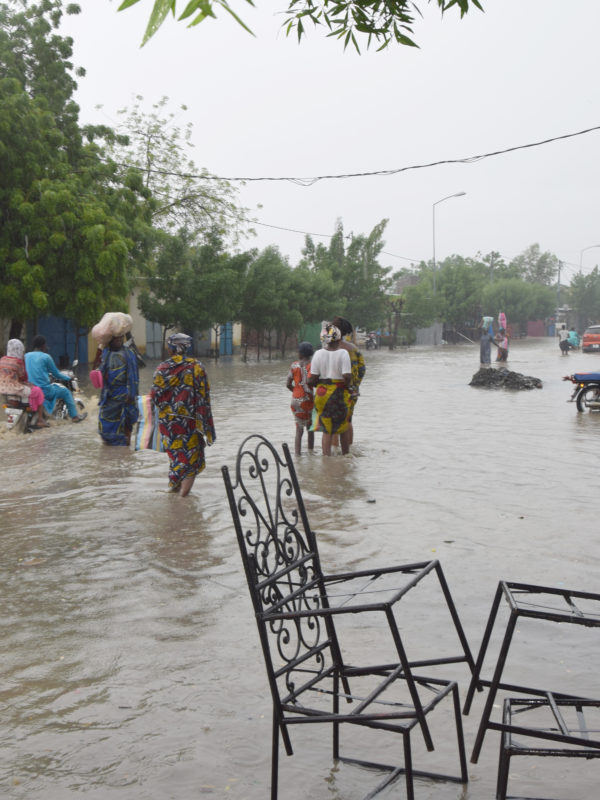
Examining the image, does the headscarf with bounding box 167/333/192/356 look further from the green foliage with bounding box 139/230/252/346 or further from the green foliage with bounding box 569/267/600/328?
the green foliage with bounding box 569/267/600/328

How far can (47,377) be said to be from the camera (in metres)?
13.6

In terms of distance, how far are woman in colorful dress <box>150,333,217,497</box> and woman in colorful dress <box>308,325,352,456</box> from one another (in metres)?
2.17

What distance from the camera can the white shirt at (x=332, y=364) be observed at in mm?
9914

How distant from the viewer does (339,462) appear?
1019 centimetres

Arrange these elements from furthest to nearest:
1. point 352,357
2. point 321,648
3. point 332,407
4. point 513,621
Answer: point 352,357 → point 332,407 → point 321,648 → point 513,621

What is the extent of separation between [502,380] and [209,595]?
18.4m

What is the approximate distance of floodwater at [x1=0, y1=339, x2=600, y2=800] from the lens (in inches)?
123

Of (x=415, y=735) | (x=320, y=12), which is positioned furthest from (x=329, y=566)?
(x=320, y=12)

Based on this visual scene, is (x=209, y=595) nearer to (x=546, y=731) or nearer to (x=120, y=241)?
(x=546, y=731)

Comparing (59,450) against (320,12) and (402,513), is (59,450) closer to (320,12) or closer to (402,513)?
(402,513)

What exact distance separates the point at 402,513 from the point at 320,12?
489 cm

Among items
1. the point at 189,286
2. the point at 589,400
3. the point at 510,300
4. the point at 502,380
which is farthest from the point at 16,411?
the point at 510,300

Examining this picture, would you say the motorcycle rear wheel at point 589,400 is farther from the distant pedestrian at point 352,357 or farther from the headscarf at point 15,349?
the headscarf at point 15,349

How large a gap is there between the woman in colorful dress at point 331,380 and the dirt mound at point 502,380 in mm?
12986
